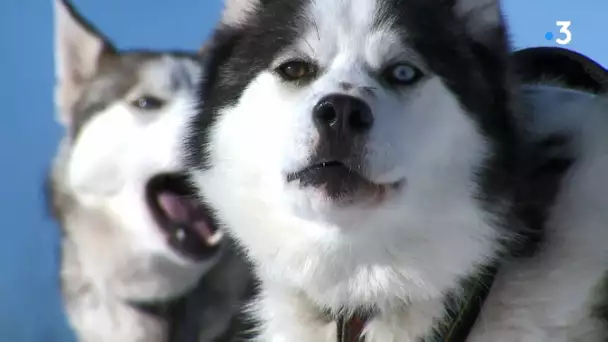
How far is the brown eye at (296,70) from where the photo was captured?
2.59 feet

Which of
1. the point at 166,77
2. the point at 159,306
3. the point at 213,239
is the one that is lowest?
the point at 159,306

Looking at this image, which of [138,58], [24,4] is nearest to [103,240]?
[138,58]

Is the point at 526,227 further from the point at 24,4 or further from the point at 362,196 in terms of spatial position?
the point at 24,4

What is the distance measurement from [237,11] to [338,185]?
0.33 m

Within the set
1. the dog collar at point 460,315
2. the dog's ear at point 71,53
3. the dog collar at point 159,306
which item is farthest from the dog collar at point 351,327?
the dog's ear at point 71,53

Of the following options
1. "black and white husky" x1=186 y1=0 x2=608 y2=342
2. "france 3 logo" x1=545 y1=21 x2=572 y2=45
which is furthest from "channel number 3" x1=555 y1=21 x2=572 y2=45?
"black and white husky" x1=186 y1=0 x2=608 y2=342

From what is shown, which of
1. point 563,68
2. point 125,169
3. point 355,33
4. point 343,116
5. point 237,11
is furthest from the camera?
point 125,169

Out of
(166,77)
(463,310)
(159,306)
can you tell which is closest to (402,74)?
(463,310)

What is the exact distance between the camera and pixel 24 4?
1.28 m

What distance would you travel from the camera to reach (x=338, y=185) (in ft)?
2.34

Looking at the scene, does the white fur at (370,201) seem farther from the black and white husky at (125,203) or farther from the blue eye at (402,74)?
the black and white husky at (125,203)

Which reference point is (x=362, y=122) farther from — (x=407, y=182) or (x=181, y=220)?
(x=181, y=220)

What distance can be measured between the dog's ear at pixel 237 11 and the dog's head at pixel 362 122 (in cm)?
2

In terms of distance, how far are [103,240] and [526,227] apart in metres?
0.75
